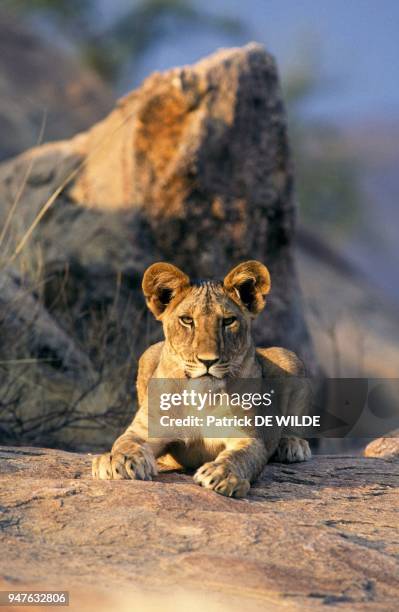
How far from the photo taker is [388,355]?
19.2 m

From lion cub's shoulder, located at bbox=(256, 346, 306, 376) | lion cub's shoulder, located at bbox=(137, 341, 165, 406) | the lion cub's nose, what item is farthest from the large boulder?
the lion cub's nose

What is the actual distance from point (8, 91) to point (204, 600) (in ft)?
67.7

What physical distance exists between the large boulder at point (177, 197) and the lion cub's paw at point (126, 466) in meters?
4.45

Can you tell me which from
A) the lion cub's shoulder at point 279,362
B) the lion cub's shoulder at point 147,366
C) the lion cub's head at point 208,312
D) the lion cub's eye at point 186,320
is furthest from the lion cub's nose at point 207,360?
the lion cub's shoulder at point 279,362

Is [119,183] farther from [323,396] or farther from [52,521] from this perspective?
[52,521]

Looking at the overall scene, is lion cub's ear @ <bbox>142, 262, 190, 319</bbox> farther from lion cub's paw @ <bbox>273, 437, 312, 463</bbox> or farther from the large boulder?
the large boulder

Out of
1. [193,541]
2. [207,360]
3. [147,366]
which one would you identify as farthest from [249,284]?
[193,541]

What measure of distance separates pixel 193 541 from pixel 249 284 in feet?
5.86

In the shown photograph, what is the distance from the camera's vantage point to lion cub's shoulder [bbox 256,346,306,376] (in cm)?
591

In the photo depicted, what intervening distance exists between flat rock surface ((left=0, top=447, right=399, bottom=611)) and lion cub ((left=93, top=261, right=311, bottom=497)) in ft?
0.43

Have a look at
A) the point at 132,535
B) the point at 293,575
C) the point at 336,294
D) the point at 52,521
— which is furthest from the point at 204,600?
the point at 336,294

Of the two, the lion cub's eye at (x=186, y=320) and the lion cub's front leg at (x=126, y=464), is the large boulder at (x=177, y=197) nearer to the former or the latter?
the lion cub's eye at (x=186, y=320)

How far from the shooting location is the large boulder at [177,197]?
31.3 ft

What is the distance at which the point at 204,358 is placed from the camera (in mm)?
4645
